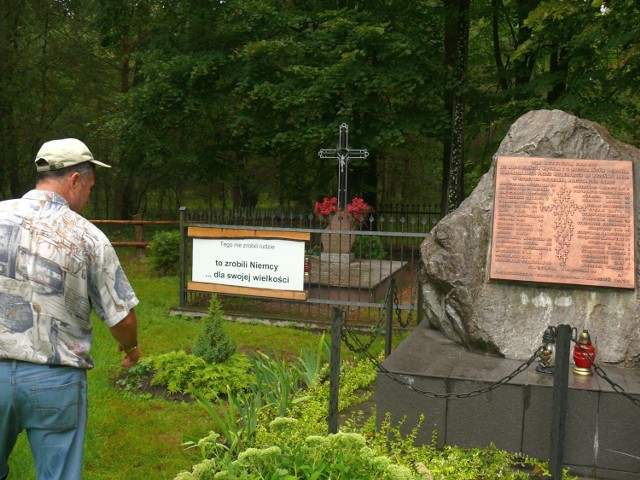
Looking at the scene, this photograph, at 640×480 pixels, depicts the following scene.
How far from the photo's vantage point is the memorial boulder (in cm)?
567

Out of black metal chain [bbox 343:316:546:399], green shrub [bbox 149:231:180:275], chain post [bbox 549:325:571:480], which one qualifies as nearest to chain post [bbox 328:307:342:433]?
black metal chain [bbox 343:316:546:399]

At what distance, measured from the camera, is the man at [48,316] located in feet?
9.28

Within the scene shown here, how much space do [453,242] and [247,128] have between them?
38.3ft

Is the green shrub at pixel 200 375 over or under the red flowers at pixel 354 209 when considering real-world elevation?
under

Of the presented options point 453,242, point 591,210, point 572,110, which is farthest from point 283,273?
point 572,110

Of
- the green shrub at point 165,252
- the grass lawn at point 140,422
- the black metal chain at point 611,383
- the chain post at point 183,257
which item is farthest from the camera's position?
the green shrub at point 165,252

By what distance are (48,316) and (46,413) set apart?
407 mm

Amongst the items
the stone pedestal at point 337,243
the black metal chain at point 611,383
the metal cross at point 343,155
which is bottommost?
the black metal chain at point 611,383

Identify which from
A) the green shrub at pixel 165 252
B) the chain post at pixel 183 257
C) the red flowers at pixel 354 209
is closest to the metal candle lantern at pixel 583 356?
the red flowers at pixel 354 209

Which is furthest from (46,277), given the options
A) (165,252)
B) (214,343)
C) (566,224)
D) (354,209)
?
(165,252)

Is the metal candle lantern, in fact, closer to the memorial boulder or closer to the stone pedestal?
the memorial boulder

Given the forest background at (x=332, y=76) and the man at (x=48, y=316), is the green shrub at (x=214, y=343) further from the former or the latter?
the forest background at (x=332, y=76)

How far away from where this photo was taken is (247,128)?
17.1 meters

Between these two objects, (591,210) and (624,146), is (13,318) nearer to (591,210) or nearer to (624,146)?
(591,210)
